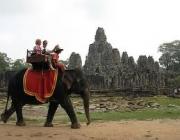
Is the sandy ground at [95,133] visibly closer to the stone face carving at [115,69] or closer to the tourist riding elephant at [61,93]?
the tourist riding elephant at [61,93]

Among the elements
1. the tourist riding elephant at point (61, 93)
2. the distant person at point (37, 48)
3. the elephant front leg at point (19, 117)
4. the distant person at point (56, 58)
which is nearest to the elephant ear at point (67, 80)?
the tourist riding elephant at point (61, 93)

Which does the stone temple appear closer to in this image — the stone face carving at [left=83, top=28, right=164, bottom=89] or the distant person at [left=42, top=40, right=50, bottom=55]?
the stone face carving at [left=83, top=28, right=164, bottom=89]

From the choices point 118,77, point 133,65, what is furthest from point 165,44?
point 118,77

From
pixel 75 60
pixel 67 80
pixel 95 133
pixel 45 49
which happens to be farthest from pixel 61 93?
pixel 75 60

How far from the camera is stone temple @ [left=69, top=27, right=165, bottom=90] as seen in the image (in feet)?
119

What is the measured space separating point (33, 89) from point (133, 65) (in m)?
30.5

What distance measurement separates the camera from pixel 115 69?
43344 millimetres

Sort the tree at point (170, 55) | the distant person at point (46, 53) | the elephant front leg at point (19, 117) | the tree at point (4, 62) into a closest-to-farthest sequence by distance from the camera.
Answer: the distant person at point (46, 53) < the elephant front leg at point (19, 117) < the tree at point (4, 62) < the tree at point (170, 55)

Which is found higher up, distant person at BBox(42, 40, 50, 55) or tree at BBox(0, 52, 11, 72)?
tree at BBox(0, 52, 11, 72)

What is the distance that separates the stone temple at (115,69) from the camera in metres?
36.4

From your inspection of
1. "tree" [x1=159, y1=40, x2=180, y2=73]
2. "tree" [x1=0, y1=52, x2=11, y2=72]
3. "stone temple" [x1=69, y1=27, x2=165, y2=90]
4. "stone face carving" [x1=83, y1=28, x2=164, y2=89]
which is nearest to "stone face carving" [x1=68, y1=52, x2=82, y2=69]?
"stone temple" [x1=69, y1=27, x2=165, y2=90]

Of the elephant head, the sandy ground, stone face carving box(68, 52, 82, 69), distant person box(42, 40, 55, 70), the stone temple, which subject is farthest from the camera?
stone face carving box(68, 52, 82, 69)

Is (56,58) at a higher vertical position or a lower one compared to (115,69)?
lower

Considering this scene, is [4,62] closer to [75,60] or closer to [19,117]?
[75,60]
